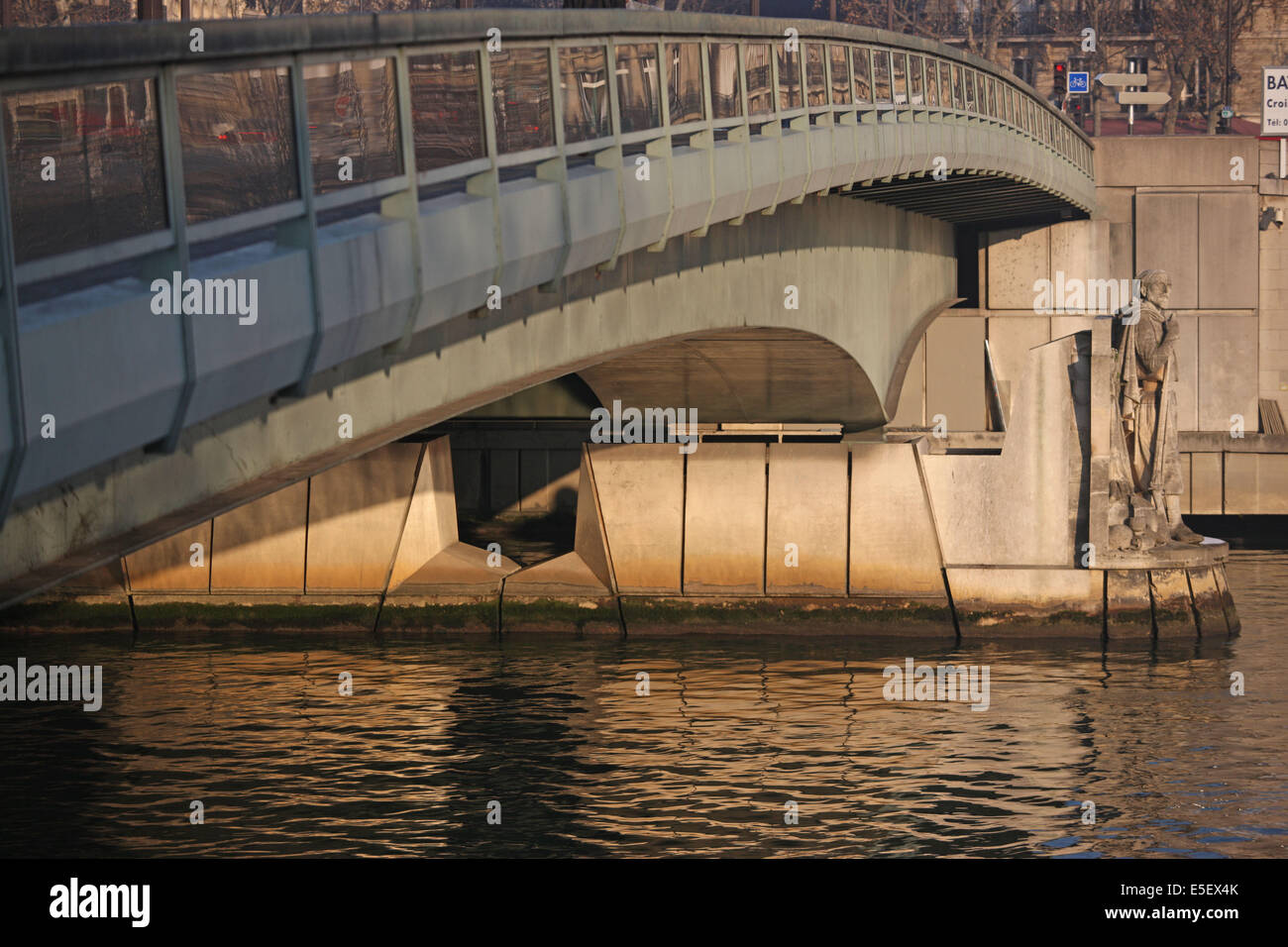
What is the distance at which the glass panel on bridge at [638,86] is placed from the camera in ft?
49.0

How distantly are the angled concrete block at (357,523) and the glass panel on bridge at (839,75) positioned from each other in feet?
29.9

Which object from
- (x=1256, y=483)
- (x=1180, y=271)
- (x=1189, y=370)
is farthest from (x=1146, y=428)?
(x=1180, y=271)

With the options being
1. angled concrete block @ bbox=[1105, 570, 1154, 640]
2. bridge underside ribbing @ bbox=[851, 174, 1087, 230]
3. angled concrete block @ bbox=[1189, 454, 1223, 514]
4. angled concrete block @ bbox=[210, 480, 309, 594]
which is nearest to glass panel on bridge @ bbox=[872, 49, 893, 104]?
bridge underside ribbing @ bbox=[851, 174, 1087, 230]

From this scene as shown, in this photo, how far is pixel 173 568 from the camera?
26828 millimetres

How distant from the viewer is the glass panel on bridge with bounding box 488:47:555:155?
1296cm

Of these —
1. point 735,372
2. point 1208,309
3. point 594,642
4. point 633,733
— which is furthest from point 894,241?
point 1208,309

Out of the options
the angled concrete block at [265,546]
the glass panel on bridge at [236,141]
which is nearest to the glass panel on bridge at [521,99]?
the glass panel on bridge at [236,141]

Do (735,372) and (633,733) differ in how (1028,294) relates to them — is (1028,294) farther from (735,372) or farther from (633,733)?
(633,733)

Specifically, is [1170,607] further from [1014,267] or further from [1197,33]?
[1197,33]

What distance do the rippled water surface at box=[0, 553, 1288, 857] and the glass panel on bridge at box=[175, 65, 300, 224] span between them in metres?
7.01

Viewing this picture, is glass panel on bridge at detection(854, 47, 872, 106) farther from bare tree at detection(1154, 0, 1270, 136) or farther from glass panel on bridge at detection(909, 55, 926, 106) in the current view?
bare tree at detection(1154, 0, 1270, 136)

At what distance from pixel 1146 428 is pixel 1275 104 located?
24.3 m

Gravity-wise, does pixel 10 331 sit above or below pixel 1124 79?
below

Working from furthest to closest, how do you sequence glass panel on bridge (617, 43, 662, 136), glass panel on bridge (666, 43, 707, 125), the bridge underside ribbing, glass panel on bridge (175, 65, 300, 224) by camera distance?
the bridge underside ribbing → glass panel on bridge (666, 43, 707, 125) → glass panel on bridge (617, 43, 662, 136) → glass panel on bridge (175, 65, 300, 224)
